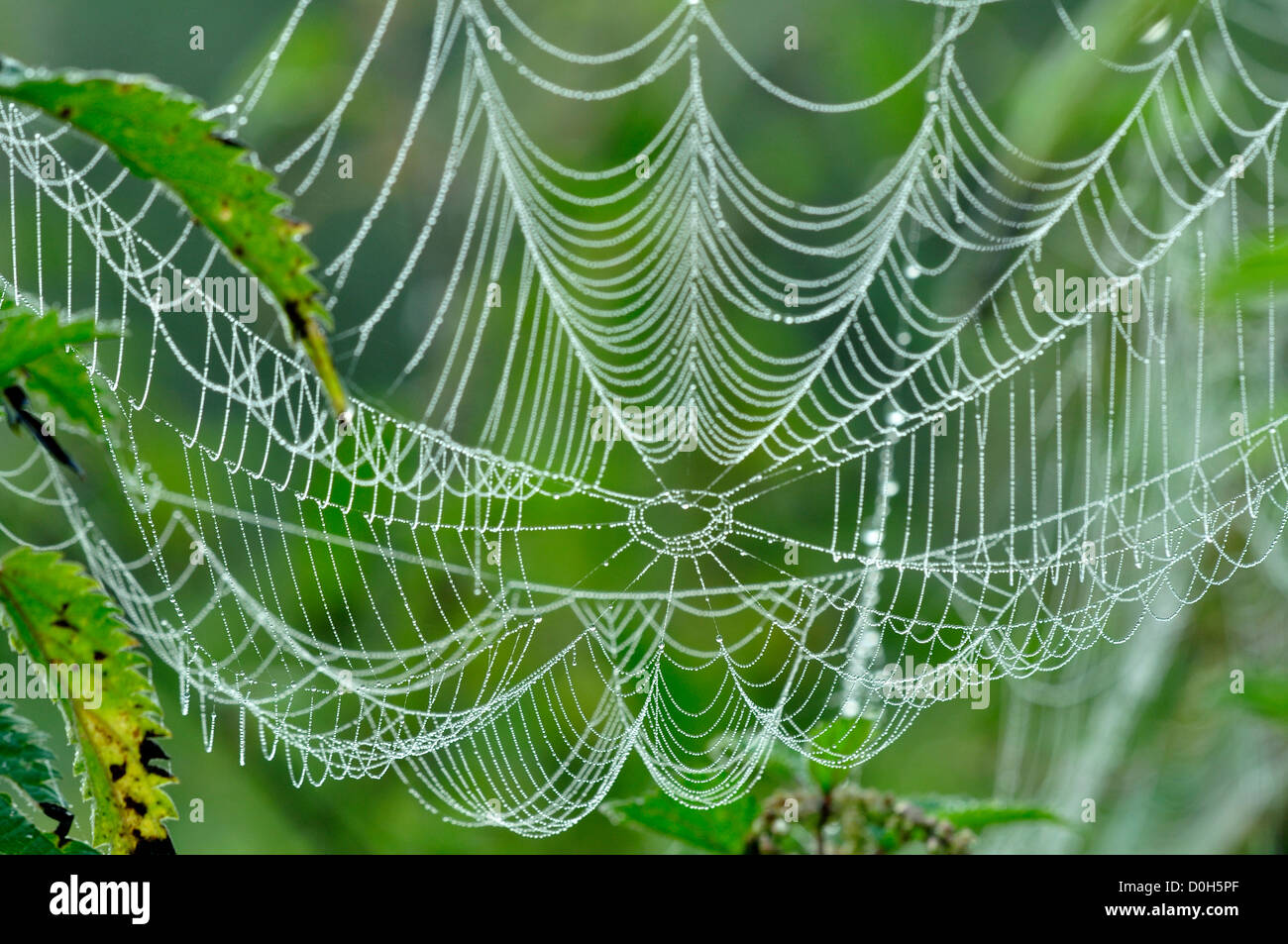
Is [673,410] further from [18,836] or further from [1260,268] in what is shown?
[18,836]

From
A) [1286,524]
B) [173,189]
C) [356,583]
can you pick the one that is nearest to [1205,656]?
[1286,524]

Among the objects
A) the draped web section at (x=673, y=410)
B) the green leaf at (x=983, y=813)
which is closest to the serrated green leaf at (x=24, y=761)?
the green leaf at (x=983, y=813)

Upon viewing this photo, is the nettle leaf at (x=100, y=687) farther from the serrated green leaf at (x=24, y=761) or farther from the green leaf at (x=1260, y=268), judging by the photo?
the green leaf at (x=1260, y=268)

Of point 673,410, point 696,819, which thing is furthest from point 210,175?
point 673,410

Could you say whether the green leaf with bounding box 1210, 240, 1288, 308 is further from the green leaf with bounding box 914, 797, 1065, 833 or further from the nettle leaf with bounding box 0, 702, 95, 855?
the nettle leaf with bounding box 0, 702, 95, 855

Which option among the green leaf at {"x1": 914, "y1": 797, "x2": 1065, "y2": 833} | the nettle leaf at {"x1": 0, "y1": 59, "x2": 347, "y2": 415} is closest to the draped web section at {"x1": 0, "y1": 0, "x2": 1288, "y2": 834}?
the green leaf at {"x1": 914, "y1": 797, "x2": 1065, "y2": 833}

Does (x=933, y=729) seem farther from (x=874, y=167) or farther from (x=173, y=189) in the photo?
(x=173, y=189)

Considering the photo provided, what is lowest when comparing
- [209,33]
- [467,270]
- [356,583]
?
[356,583]
